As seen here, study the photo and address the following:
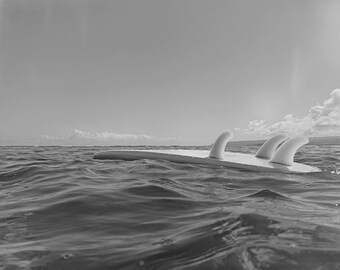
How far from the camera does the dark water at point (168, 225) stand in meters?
2.85

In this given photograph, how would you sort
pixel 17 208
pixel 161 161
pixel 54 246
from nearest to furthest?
1. pixel 54 246
2. pixel 17 208
3. pixel 161 161

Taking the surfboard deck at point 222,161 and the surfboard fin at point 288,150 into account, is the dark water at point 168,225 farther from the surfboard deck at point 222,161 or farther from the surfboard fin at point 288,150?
the surfboard fin at point 288,150

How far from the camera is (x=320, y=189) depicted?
694cm

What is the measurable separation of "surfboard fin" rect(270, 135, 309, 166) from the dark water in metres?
2.68

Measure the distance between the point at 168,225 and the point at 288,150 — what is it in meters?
7.13

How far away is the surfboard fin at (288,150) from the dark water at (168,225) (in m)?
2.68

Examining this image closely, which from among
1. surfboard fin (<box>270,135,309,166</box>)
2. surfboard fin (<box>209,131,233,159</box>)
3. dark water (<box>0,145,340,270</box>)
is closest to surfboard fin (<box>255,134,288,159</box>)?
surfboard fin (<box>270,135,309,166</box>)

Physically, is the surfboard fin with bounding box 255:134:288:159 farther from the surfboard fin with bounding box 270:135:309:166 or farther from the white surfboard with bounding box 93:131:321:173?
the surfboard fin with bounding box 270:135:309:166

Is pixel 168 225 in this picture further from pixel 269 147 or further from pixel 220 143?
pixel 269 147

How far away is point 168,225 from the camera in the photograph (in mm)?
3980

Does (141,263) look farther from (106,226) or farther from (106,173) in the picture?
(106,173)

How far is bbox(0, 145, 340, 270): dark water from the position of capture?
2.85 metres

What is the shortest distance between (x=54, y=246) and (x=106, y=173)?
5.82 m

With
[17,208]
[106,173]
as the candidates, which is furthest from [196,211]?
[106,173]
